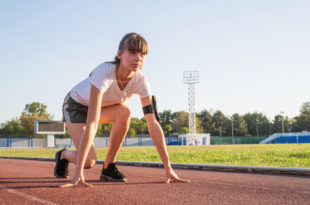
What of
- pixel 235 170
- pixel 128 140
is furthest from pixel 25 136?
pixel 235 170

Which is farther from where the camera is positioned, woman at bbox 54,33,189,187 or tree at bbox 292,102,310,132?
tree at bbox 292,102,310,132

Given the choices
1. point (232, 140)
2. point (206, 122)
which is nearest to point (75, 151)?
point (232, 140)

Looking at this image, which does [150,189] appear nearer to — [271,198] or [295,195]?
[271,198]

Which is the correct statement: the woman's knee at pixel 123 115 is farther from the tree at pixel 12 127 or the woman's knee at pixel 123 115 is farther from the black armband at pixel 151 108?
the tree at pixel 12 127

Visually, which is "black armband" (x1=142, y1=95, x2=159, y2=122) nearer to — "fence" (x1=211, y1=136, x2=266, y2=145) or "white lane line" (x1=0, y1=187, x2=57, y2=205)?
"white lane line" (x1=0, y1=187, x2=57, y2=205)

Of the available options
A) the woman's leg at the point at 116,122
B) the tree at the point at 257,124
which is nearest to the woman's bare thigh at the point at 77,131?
the woman's leg at the point at 116,122

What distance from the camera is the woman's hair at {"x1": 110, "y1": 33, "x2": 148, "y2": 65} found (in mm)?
3732

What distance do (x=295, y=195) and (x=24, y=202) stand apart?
2.75m

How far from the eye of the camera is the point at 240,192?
385cm

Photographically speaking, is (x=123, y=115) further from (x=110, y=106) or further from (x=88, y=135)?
(x=88, y=135)

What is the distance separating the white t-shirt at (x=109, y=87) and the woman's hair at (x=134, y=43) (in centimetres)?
31

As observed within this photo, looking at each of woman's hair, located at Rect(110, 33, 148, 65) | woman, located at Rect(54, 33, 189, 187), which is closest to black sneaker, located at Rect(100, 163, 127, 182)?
woman, located at Rect(54, 33, 189, 187)

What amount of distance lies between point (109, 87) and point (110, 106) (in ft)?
1.85

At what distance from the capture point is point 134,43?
3.73 metres
